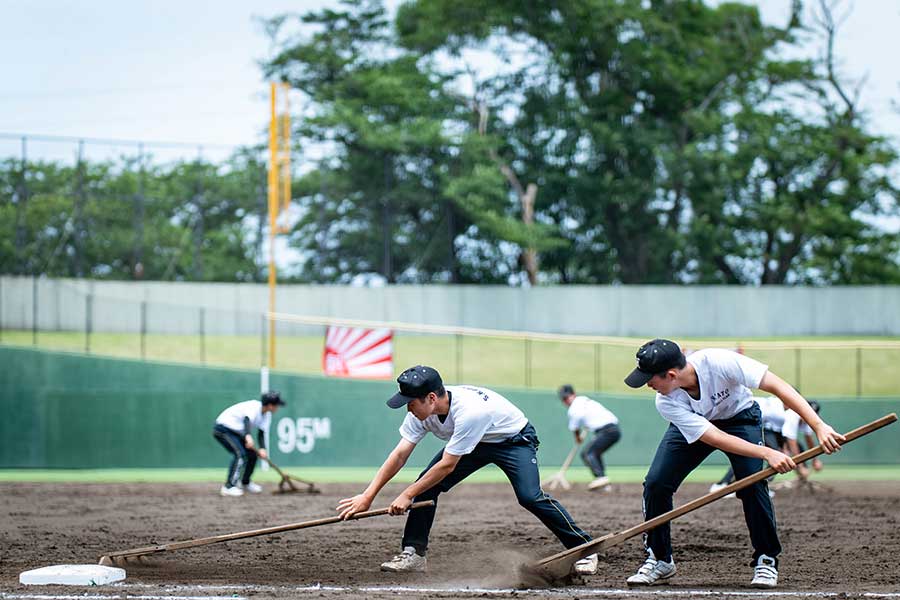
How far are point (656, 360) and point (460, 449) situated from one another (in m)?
1.47

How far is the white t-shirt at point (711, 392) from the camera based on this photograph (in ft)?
22.0

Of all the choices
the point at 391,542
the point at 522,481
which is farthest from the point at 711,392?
the point at 391,542

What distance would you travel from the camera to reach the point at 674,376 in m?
6.66

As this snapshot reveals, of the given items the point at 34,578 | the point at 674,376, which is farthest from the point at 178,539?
the point at 674,376

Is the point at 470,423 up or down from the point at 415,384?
down

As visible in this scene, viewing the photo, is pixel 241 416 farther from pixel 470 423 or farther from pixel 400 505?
pixel 470 423

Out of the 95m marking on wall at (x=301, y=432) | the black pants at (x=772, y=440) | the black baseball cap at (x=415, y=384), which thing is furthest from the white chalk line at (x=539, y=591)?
the 95m marking on wall at (x=301, y=432)

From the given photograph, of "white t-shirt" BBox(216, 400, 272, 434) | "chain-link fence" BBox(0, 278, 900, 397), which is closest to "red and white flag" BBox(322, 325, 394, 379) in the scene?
"chain-link fence" BBox(0, 278, 900, 397)

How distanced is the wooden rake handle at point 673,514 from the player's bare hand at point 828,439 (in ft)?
0.16

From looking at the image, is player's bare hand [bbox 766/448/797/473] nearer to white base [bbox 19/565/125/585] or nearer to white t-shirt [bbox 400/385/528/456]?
white t-shirt [bbox 400/385/528/456]

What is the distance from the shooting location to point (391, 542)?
32.4 feet

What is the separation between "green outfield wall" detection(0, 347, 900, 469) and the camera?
20953 millimetres

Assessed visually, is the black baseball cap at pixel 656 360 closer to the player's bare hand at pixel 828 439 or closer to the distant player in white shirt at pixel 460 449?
the player's bare hand at pixel 828 439

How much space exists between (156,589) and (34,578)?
0.92 meters
